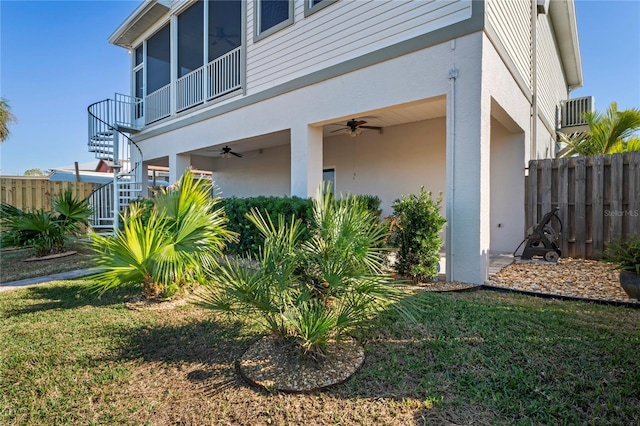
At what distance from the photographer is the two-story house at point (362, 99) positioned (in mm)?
5270

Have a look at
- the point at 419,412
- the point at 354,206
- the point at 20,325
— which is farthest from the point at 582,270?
the point at 20,325

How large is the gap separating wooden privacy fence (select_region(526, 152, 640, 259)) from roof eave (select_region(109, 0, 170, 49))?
39.6 feet

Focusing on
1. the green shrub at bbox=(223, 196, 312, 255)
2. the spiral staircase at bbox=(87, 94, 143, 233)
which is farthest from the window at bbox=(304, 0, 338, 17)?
the spiral staircase at bbox=(87, 94, 143, 233)

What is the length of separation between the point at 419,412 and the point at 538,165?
24.0 feet

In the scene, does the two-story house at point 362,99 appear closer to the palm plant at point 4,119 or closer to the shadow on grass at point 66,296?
Result: the shadow on grass at point 66,296

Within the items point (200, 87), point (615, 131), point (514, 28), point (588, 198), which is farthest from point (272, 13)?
point (615, 131)

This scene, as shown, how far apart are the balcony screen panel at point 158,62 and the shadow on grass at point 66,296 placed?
9.16 m

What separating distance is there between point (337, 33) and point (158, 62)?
350 inches

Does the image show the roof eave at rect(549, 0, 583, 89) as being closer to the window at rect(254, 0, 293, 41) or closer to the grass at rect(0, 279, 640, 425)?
the window at rect(254, 0, 293, 41)

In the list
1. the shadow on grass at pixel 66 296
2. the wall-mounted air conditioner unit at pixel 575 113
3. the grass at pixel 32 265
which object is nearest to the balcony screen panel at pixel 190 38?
the grass at pixel 32 265

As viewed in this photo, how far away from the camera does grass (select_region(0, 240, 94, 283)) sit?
22.2 ft

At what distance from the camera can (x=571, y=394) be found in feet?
7.77

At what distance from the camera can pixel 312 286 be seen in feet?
10.2

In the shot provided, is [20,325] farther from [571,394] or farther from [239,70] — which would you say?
[239,70]
